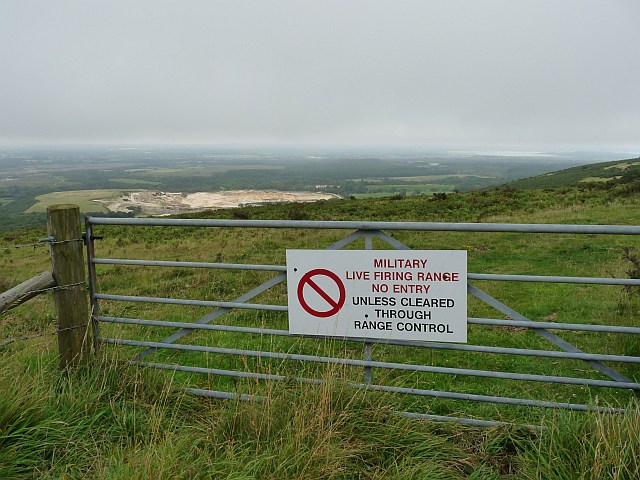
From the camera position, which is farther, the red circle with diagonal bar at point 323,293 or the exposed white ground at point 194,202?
the exposed white ground at point 194,202

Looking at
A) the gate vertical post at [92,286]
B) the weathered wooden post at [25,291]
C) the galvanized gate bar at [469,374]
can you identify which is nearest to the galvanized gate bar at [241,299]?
the galvanized gate bar at [469,374]

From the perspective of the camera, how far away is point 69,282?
4320mm

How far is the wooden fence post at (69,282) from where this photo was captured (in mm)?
4246

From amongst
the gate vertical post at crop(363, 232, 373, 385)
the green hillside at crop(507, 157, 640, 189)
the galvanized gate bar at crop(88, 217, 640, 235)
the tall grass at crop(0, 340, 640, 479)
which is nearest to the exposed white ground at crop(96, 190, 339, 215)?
the green hillside at crop(507, 157, 640, 189)

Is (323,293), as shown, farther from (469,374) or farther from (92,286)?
(92,286)

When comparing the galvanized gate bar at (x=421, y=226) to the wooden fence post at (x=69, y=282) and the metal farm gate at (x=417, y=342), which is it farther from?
the wooden fence post at (x=69, y=282)

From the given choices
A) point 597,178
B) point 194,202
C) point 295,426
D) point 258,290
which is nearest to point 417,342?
point 295,426

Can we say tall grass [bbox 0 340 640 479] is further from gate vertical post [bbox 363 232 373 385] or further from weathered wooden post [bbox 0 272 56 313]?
weathered wooden post [bbox 0 272 56 313]

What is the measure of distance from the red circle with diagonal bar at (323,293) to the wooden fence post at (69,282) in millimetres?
1906

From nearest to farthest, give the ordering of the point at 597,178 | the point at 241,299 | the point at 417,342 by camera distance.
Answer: the point at 417,342
the point at 241,299
the point at 597,178

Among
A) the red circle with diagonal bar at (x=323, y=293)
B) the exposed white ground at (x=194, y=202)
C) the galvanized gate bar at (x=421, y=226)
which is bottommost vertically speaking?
the exposed white ground at (x=194, y=202)

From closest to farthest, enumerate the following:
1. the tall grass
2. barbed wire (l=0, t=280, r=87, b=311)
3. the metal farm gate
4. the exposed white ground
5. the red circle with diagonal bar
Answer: the tall grass < the metal farm gate < barbed wire (l=0, t=280, r=87, b=311) < the red circle with diagonal bar < the exposed white ground

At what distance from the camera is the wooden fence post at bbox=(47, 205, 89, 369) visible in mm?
4246

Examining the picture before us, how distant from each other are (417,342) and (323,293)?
2.68 ft
